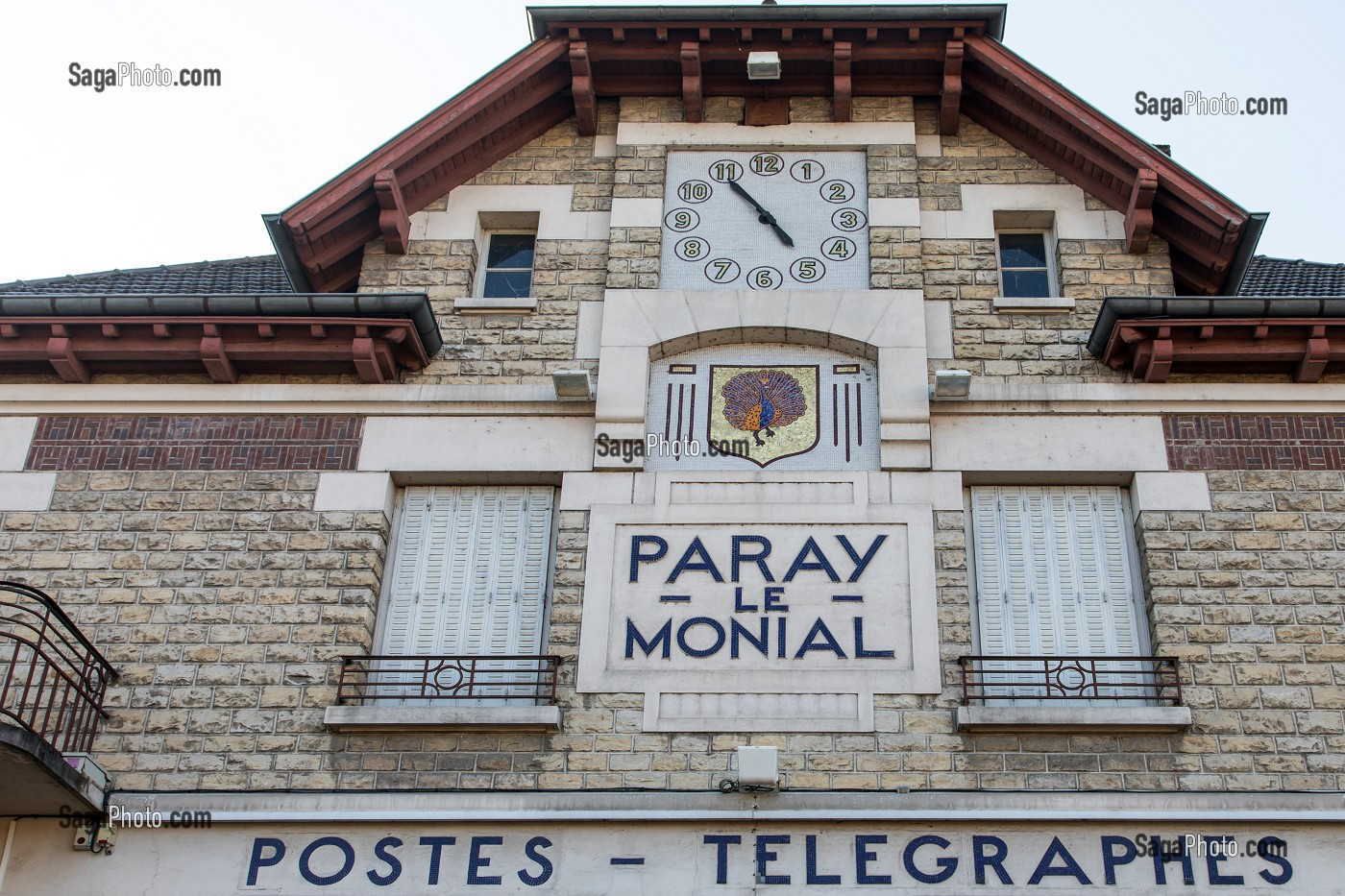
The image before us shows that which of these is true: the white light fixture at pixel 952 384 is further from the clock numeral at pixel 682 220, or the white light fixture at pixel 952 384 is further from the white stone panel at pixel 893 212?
the clock numeral at pixel 682 220

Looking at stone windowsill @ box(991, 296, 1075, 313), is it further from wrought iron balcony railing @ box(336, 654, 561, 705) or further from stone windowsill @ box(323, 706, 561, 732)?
stone windowsill @ box(323, 706, 561, 732)

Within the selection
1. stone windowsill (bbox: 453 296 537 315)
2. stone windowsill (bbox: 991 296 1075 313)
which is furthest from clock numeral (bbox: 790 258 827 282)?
stone windowsill (bbox: 453 296 537 315)

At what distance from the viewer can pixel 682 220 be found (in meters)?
14.7

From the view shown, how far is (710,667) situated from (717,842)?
138 centimetres

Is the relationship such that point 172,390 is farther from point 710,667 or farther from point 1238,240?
point 1238,240

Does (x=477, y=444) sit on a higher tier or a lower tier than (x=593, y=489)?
higher

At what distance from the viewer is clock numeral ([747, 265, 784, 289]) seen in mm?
14219

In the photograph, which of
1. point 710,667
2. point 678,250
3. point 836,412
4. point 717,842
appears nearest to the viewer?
point 717,842

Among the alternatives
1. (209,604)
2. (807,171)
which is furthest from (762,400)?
(209,604)

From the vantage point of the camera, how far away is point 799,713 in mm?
11820

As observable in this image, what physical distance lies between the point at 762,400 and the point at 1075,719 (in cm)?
377

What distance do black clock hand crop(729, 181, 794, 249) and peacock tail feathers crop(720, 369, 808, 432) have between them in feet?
4.80

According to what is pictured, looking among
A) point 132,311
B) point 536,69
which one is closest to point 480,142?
point 536,69

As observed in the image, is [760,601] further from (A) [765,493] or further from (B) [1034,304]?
(B) [1034,304]
